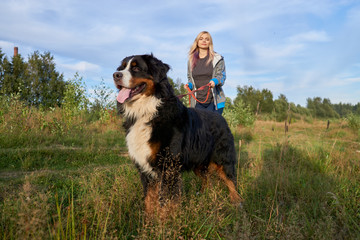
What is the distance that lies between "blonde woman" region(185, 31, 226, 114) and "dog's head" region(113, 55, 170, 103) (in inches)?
61.5

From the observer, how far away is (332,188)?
374cm

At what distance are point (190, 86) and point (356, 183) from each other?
3388mm

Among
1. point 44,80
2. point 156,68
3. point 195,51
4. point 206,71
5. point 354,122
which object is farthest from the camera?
point 44,80

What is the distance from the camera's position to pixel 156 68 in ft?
10.7

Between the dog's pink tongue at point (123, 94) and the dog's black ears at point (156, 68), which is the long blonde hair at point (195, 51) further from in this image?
the dog's pink tongue at point (123, 94)

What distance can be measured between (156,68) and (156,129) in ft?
2.72

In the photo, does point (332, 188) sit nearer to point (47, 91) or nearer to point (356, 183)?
point (356, 183)

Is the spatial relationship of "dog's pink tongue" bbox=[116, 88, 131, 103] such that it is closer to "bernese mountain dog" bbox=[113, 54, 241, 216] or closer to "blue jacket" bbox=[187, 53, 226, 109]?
"bernese mountain dog" bbox=[113, 54, 241, 216]

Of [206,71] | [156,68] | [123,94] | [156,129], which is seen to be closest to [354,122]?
A: [206,71]

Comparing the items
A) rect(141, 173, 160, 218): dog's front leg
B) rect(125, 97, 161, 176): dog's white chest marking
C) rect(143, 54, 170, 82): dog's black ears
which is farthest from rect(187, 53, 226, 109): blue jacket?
rect(141, 173, 160, 218): dog's front leg

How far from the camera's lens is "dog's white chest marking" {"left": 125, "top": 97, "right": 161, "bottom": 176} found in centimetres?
297

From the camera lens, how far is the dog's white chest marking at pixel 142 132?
117 inches

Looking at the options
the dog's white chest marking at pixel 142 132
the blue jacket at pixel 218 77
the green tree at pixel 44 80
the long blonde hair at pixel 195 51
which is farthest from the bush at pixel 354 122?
the green tree at pixel 44 80

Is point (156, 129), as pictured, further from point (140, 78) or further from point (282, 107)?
point (282, 107)
